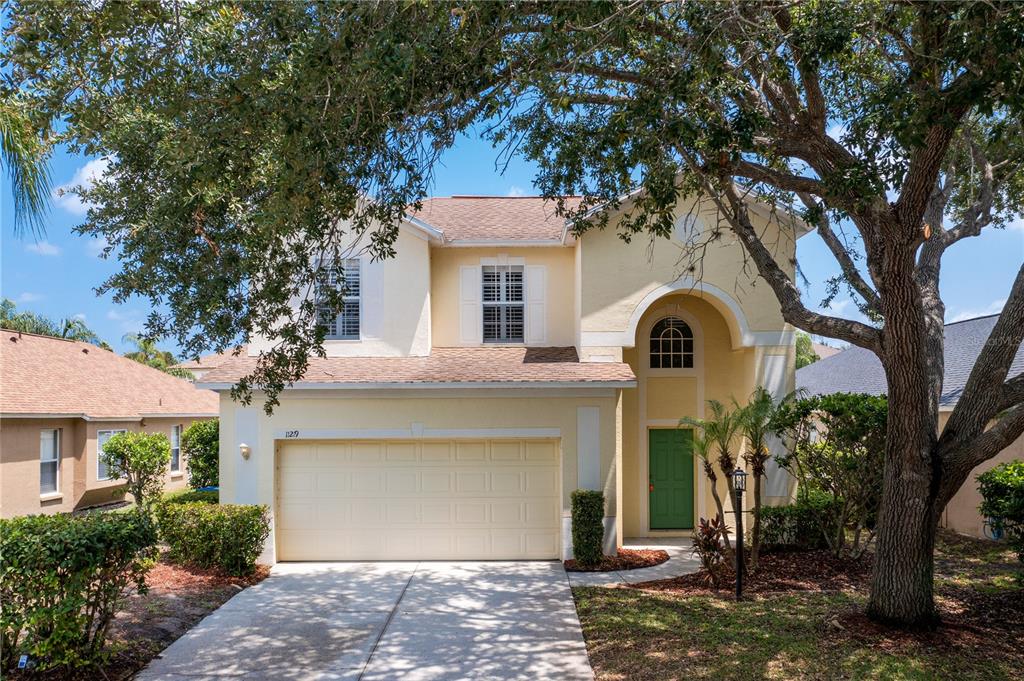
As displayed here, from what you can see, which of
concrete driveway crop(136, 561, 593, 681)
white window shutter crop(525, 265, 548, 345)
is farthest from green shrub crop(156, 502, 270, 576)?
white window shutter crop(525, 265, 548, 345)

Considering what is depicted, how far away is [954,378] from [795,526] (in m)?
5.98

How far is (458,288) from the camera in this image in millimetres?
14438

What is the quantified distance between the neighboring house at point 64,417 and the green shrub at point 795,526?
1610 cm

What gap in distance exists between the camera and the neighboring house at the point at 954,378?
13898 mm

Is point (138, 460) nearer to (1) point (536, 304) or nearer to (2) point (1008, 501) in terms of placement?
(1) point (536, 304)

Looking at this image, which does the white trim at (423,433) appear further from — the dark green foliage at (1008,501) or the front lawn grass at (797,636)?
the dark green foliage at (1008,501)

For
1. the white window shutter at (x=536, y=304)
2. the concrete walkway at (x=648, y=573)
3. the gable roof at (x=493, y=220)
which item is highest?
the gable roof at (x=493, y=220)

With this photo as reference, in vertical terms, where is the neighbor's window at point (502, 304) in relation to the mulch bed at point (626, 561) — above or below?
above

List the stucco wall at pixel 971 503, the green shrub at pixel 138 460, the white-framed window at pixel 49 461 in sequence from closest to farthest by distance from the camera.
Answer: the stucco wall at pixel 971 503
the white-framed window at pixel 49 461
the green shrub at pixel 138 460

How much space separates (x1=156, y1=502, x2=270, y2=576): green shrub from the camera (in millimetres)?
11238

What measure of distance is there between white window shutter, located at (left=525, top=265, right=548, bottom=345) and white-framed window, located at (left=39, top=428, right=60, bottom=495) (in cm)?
1337

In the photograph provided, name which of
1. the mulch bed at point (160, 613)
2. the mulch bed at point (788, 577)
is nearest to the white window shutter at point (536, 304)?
the mulch bed at point (788, 577)

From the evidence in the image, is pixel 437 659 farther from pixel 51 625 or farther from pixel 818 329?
pixel 818 329

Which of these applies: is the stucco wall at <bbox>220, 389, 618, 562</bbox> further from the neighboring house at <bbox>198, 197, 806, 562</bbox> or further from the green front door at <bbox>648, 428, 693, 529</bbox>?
the green front door at <bbox>648, 428, 693, 529</bbox>
